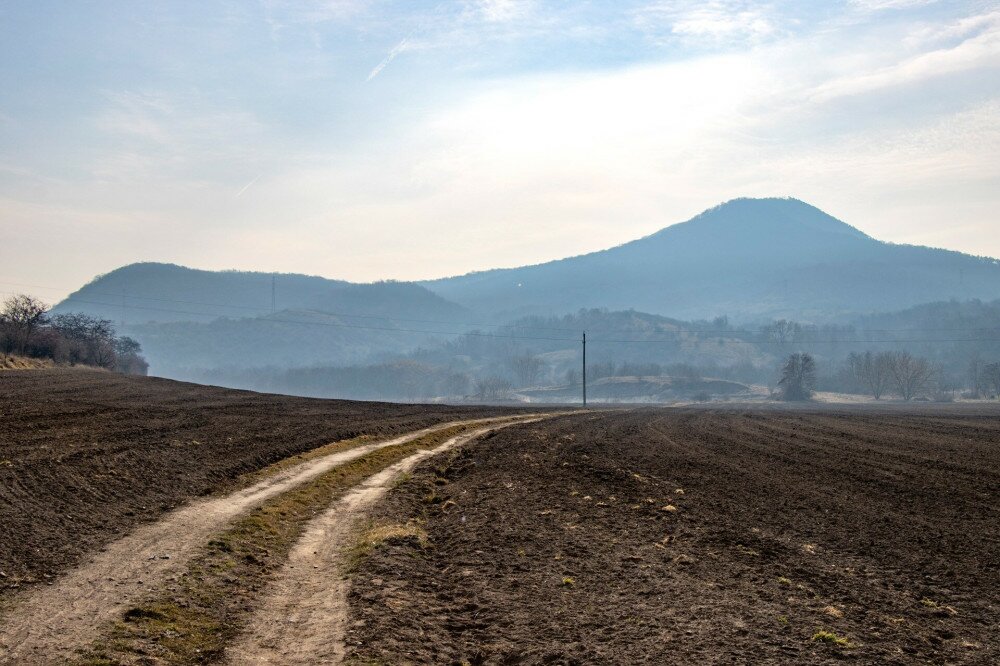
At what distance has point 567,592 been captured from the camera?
1428cm

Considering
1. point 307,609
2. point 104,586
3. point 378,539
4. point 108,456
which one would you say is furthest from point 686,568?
point 108,456

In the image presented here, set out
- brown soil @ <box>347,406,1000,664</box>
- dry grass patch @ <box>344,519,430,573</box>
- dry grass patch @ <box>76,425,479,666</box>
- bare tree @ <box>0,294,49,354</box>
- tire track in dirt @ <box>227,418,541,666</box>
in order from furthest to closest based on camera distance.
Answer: bare tree @ <box>0,294,49,354</box>, dry grass patch @ <box>344,519,430,573</box>, brown soil @ <box>347,406,1000,664</box>, tire track in dirt @ <box>227,418,541,666</box>, dry grass patch @ <box>76,425,479,666</box>

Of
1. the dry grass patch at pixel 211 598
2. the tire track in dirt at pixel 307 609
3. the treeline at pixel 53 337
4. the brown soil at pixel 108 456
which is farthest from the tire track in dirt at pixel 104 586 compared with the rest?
the treeline at pixel 53 337

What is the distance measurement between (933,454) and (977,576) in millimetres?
25878

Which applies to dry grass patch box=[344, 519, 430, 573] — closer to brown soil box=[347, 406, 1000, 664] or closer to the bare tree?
brown soil box=[347, 406, 1000, 664]

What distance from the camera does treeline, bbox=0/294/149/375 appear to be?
10369 centimetres

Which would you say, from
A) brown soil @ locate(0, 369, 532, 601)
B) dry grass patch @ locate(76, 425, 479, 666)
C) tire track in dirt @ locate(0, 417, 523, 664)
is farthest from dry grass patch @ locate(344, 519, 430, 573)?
brown soil @ locate(0, 369, 532, 601)

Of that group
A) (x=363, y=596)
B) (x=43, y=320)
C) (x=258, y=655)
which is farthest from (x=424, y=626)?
(x=43, y=320)

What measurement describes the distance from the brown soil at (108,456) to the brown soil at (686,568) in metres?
6.19

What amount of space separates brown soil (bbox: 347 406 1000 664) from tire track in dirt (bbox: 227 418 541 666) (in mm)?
429

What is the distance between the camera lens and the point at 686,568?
15.6 metres

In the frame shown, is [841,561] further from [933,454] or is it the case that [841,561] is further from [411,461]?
[933,454]

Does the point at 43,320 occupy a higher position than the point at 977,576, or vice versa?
the point at 43,320

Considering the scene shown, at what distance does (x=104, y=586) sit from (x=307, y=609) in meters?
3.60
